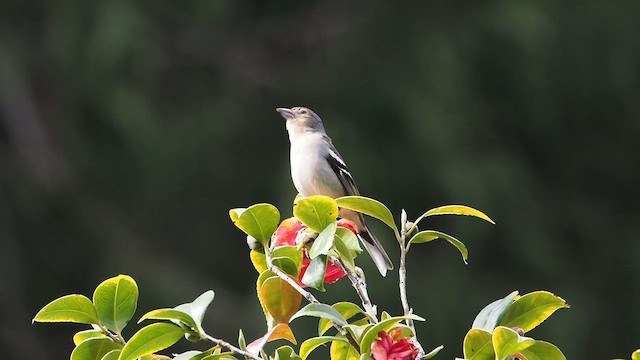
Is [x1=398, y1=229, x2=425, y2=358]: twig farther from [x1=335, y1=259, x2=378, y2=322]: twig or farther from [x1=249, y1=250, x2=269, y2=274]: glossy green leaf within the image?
[x1=249, y1=250, x2=269, y2=274]: glossy green leaf

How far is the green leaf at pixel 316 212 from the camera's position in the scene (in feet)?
5.71

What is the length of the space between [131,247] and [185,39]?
165cm

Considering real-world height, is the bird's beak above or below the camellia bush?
below

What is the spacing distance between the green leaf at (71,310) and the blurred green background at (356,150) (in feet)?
19.7

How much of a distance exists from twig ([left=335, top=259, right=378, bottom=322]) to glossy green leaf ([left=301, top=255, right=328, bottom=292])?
0.17 feet

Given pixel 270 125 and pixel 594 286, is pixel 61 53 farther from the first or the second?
pixel 594 286

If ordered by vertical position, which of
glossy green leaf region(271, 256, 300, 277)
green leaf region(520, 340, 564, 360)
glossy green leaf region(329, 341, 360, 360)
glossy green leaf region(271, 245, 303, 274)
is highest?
glossy green leaf region(271, 245, 303, 274)

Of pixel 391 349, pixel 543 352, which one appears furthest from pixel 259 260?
pixel 543 352

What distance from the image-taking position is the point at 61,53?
815 centimetres

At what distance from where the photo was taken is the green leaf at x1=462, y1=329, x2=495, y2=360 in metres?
1.58

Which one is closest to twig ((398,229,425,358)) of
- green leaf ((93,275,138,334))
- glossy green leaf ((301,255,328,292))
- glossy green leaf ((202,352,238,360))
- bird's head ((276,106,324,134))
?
glossy green leaf ((301,255,328,292))

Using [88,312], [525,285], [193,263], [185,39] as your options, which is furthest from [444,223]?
[88,312]

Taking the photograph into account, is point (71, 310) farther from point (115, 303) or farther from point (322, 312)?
point (322, 312)

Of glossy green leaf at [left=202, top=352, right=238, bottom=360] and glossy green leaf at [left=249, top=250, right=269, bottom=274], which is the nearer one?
glossy green leaf at [left=202, top=352, right=238, bottom=360]
